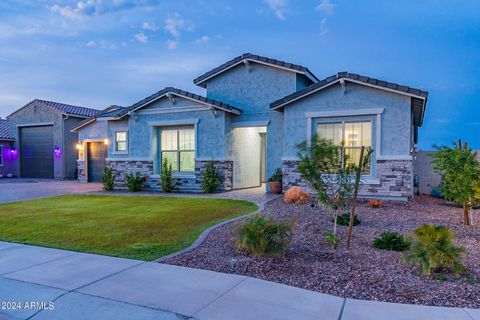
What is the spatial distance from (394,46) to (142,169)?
50.8m

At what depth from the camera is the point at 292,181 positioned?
1307 centimetres

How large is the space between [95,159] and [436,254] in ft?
66.4

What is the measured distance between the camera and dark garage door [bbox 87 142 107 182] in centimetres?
2061

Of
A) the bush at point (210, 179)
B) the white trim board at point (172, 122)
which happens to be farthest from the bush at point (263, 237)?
the white trim board at point (172, 122)

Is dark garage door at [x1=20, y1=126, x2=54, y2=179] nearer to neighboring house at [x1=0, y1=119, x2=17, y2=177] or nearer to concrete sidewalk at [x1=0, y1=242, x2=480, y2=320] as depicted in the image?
neighboring house at [x1=0, y1=119, x2=17, y2=177]

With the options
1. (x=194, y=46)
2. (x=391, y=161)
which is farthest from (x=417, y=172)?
(x=194, y=46)

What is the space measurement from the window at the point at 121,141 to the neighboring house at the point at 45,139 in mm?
8875

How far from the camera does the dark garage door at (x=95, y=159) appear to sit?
2061cm

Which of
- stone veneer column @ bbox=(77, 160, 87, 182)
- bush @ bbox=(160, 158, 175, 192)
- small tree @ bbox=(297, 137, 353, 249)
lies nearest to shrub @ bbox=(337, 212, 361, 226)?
small tree @ bbox=(297, 137, 353, 249)

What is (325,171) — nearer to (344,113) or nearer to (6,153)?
(344,113)

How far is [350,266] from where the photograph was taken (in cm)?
487

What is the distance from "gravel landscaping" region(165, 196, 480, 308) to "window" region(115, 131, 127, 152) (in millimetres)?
11235

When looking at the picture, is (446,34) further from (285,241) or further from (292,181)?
(285,241)

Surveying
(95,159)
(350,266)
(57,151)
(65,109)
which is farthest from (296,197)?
(65,109)
